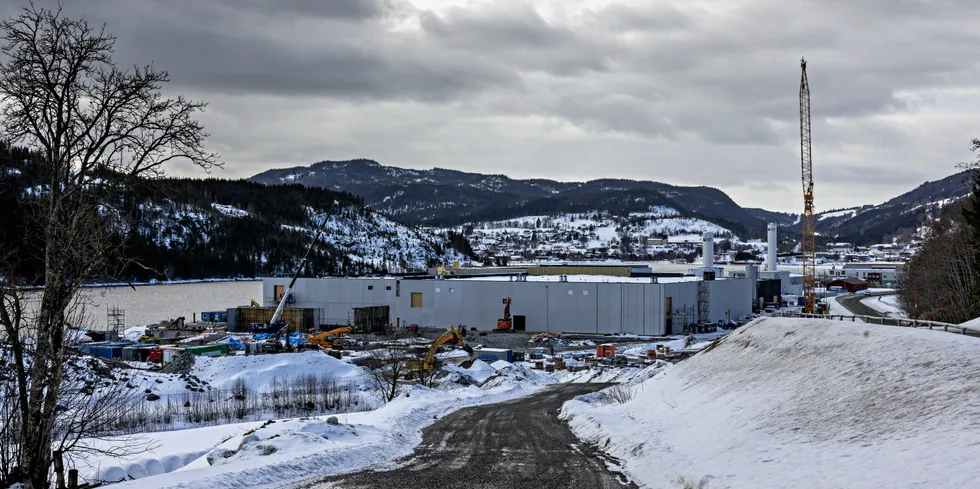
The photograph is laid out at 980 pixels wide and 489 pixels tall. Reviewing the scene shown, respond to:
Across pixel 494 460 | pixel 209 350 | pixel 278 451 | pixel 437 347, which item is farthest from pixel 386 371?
pixel 278 451

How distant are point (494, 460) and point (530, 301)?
62310 mm

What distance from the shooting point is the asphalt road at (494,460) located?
16500 millimetres

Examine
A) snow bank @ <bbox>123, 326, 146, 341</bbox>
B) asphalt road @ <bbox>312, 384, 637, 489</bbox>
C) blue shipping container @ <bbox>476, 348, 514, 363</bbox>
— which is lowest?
snow bank @ <bbox>123, 326, 146, 341</bbox>

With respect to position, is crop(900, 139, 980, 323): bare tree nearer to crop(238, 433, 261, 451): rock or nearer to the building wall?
the building wall

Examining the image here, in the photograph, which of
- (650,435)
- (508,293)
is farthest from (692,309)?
(650,435)

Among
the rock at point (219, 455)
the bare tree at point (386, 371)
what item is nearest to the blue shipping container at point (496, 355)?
the bare tree at point (386, 371)

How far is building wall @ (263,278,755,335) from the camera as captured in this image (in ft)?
254

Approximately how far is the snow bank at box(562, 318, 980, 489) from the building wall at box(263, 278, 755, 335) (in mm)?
47264

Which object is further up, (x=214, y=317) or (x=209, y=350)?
(x=214, y=317)

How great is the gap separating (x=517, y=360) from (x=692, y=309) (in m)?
27.9

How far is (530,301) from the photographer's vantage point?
81.4 metres

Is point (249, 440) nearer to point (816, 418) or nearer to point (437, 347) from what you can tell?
point (816, 418)

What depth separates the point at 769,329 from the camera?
32344 millimetres

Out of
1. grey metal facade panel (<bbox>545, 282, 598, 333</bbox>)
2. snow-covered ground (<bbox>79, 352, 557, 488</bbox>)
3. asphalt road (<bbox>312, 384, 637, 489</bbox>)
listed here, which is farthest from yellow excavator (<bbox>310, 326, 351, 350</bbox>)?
asphalt road (<bbox>312, 384, 637, 489</bbox>)
